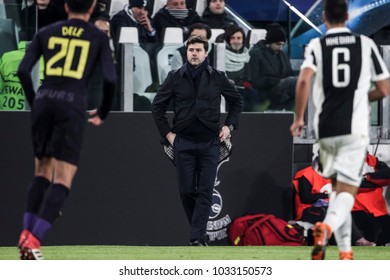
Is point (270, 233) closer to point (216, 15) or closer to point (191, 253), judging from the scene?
point (191, 253)

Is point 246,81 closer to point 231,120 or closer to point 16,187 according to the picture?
point 231,120

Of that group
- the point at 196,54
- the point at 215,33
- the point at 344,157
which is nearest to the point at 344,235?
the point at 344,157

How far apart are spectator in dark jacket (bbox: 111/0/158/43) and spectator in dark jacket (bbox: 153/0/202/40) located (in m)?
0.15

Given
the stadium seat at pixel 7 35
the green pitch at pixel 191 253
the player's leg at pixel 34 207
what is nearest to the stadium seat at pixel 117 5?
the stadium seat at pixel 7 35

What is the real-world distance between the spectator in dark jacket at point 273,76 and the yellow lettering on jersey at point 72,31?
17.6 feet

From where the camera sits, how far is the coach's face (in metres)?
13.1

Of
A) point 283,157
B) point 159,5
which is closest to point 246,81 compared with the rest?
point 283,157

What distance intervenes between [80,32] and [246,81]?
5370 millimetres

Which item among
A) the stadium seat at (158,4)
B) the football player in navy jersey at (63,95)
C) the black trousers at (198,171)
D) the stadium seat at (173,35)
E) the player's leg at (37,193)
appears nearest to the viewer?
the player's leg at (37,193)

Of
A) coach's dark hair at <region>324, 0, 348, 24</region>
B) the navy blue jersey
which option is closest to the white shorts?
coach's dark hair at <region>324, 0, 348, 24</region>

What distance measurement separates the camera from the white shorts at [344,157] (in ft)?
31.2

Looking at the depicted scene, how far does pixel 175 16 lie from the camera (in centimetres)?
1647

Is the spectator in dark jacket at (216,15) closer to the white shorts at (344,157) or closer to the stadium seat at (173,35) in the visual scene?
the stadium seat at (173,35)

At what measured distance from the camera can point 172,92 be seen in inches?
525
